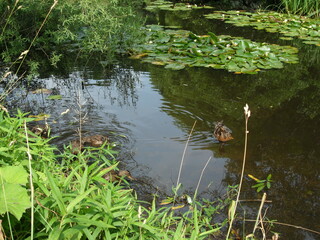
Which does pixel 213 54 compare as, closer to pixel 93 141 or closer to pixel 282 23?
pixel 93 141

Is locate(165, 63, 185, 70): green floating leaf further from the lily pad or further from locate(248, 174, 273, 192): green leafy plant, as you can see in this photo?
locate(248, 174, 273, 192): green leafy plant

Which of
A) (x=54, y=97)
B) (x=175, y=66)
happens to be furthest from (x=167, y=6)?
(x=54, y=97)

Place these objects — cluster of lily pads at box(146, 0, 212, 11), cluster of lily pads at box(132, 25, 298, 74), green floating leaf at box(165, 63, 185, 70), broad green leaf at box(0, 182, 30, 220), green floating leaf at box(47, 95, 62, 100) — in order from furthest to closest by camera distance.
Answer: cluster of lily pads at box(146, 0, 212, 11) → cluster of lily pads at box(132, 25, 298, 74) → green floating leaf at box(165, 63, 185, 70) → green floating leaf at box(47, 95, 62, 100) → broad green leaf at box(0, 182, 30, 220)

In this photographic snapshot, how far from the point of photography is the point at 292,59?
5.82 m

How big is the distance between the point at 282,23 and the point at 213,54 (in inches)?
133

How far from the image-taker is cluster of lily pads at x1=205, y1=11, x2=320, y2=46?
7305mm

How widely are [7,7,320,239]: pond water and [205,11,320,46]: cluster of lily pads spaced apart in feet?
4.62

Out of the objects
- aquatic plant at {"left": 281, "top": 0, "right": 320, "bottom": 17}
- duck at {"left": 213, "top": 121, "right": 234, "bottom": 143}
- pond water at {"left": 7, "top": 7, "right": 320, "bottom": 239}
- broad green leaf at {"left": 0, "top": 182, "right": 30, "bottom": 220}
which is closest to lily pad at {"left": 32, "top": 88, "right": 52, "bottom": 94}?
pond water at {"left": 7, "top": 7, "right": 320, "bottom": 239}

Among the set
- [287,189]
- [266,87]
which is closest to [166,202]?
[287,189]

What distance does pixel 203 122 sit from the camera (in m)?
3.89

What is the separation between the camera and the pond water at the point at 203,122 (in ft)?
9.51

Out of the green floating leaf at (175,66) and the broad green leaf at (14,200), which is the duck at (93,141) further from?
the green floating leaf at (175,66)

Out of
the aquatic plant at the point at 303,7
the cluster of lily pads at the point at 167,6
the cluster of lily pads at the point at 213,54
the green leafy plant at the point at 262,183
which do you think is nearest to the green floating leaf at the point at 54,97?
the cluster of lily pads at the point at 213,54

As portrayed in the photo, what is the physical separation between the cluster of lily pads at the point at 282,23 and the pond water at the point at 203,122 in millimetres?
1407
